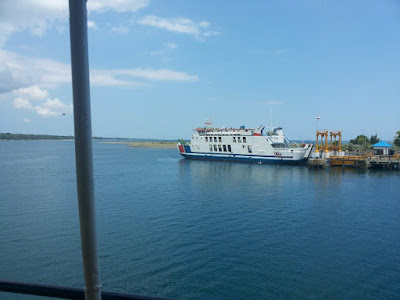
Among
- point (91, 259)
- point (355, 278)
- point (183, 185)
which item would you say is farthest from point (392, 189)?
point (91, 259)

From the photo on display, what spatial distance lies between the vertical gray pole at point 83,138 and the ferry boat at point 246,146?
49.2m

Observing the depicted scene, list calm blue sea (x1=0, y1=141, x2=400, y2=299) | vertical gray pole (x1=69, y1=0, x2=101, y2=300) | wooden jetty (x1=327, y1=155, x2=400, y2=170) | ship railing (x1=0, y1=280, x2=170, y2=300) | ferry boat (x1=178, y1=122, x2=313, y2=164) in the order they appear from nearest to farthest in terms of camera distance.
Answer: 1. vertical gray pole (x1=69, y1=0, x2=101, y2=300)
2. ship railing (x1=0, y1=280, x2=170, y2=300)
3. calm blue sea (x1=0, y1=141, x2=400, y2=299)
4. wooden jetty (x1=327, y1=155, x2=400, y2=170)
5. ferry boat (x1=178, y1=122, x2=313, y2=164)

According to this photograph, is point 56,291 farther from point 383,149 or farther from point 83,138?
point 383,149

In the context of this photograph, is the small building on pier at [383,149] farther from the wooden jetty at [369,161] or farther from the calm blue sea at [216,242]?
the calm blue sea at [216,242]

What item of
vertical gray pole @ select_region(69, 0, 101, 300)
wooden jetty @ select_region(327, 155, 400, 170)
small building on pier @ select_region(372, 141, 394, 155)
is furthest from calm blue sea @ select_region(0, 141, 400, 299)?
small building on pier @ select_region(372, 141, 394, 155)

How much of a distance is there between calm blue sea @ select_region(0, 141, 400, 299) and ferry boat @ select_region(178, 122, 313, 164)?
72.9 ft

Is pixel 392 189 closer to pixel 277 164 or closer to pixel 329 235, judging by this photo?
pixel 329 235

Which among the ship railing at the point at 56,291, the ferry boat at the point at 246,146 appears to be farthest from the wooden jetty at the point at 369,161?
the ship railing at the point at 56,291

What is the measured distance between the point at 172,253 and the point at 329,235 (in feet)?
26.9

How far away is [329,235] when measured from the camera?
15719 millimetres

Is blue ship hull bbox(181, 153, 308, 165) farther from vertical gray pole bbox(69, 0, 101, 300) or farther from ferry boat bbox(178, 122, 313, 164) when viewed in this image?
vertical gray pole bbox(69, 0, 101, 300)

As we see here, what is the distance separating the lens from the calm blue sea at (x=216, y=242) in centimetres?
1072

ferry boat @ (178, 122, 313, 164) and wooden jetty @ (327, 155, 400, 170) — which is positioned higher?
ferry boat @ (178, 122, 313, 164)

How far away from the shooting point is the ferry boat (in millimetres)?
49281
